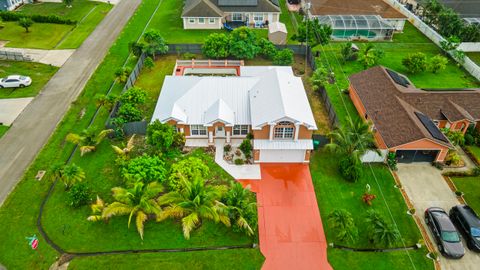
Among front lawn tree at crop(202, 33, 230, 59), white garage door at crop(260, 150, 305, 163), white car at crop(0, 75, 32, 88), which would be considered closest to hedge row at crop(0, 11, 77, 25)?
white car at crop(0, 75, 32, 88)

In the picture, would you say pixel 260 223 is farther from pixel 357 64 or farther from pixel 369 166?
pixel 357 64

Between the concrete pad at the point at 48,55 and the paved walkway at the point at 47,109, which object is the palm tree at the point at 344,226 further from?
the concrete pad at the point at 48,55

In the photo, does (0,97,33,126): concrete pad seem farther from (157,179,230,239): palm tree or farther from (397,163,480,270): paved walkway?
(397,163,480,270): paved walkway

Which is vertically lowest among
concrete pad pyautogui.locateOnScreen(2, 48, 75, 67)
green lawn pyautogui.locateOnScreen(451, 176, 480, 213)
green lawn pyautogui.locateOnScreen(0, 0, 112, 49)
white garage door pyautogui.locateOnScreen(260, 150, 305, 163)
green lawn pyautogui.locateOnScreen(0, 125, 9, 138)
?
green lawn pyautogui.locateOnScreen(451, 176, 480, 213)

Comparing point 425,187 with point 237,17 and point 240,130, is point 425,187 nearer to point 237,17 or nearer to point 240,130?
point 240,130

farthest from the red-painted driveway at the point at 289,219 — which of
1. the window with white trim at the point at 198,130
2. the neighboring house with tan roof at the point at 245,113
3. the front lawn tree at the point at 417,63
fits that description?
the front lawn tree at the point at 417,63

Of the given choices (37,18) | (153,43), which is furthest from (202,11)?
(37,18)
